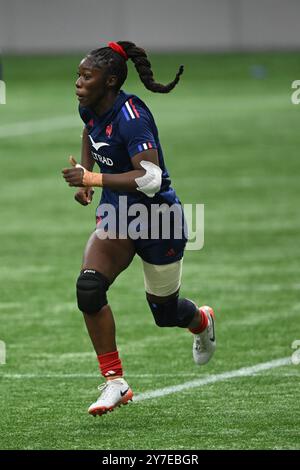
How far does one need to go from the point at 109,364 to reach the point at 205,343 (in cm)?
131

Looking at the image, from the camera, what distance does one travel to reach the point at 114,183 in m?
8.11

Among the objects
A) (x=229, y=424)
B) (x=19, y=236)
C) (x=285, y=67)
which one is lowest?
(x=229, y=424)

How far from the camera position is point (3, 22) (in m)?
50.4

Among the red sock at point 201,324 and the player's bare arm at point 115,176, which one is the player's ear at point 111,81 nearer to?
the player's bare arm at point 115,176

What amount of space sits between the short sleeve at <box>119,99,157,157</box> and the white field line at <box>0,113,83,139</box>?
64.7 feet

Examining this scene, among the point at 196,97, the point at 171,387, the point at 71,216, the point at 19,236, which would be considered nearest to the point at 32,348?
the point at 171,387

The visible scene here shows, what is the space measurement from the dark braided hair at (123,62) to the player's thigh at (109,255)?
91 centimetres

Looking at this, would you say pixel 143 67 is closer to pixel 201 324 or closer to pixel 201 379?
pixel 201 324

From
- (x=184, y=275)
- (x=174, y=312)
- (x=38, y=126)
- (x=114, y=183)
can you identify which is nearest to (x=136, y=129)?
(x=114, y=183)

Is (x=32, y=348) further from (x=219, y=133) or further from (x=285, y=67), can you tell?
(x=285, y=67)

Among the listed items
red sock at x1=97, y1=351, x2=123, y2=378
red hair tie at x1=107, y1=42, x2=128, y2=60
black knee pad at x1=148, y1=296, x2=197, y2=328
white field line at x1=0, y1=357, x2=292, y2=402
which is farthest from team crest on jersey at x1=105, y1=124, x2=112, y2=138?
white field line at x1=0, y1=357, x2=292, y2=402

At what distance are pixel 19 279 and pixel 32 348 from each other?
11.1 feet

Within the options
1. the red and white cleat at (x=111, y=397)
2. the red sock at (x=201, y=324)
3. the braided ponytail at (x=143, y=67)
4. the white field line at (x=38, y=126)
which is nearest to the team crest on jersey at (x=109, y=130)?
the braided ponytail at (x=143, y=67)

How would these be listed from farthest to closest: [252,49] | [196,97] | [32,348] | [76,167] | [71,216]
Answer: [252,49] → [196,97] → [71,216] → [32,348] → [76,167]
